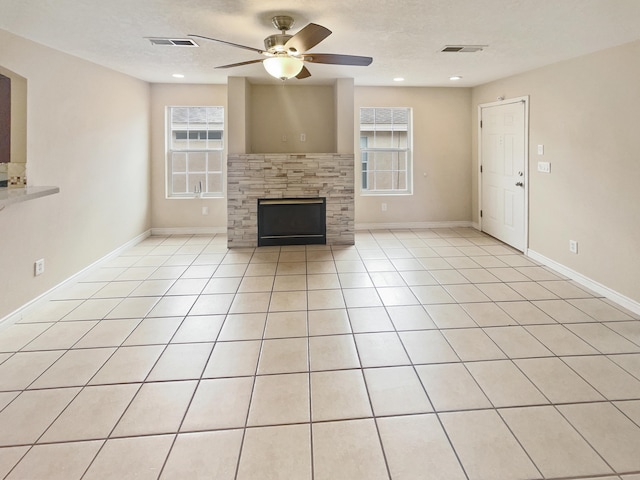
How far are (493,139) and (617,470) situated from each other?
526 cm

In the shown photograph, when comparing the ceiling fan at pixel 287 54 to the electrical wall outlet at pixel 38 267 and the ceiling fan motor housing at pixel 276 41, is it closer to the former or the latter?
the ceiling fan motor housing at pixel 276 41

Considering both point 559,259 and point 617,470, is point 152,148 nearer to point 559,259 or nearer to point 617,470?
point 559,259

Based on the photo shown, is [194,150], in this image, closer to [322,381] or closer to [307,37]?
[307,37]

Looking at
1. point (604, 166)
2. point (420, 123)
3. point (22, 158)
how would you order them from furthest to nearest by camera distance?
point (420, 123) → point (604, 166) → point (22, 158)

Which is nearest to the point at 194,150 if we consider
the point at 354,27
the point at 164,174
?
the point at 164,174

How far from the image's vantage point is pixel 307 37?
9.30ft

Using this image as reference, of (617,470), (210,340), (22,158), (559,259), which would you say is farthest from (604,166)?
(22,158)

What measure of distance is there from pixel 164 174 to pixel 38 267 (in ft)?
10.4

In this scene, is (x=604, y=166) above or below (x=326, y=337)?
above

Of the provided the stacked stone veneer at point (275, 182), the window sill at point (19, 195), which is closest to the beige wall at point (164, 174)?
the stacked stone veneer at point (275, 182)

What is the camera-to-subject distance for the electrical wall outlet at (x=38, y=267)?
3537 mm

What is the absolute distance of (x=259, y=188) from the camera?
18.9ft

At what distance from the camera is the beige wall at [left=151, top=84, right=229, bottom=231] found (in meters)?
6.30

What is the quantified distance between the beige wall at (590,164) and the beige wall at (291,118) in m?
Answer: 2.85
